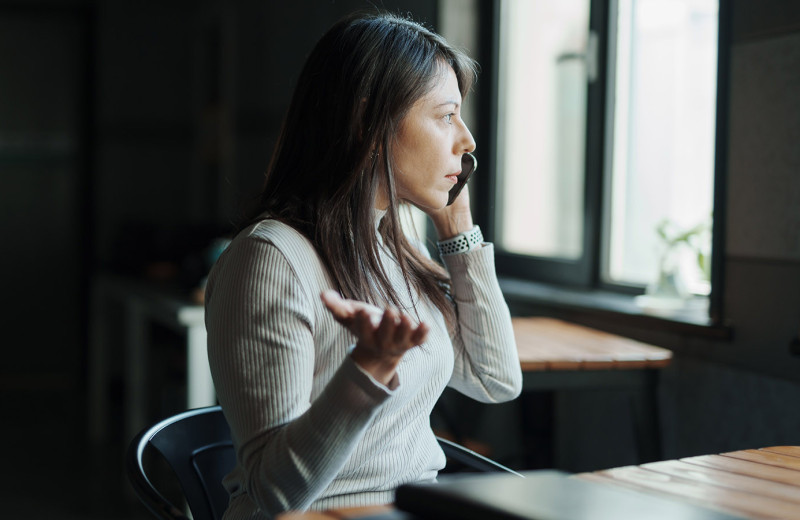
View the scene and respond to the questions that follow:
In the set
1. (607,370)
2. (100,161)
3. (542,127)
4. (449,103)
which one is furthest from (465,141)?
(100,161)

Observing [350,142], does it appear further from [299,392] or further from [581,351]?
[581,351]

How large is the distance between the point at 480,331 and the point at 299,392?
51 cm

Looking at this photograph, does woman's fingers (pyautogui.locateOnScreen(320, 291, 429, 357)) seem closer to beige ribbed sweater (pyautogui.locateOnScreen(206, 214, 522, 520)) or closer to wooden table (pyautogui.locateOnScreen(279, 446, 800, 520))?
beige ribbed sweater (pyautogui.locateOnScreen(206, 214, 522, 520))

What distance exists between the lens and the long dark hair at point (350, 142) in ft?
4.26

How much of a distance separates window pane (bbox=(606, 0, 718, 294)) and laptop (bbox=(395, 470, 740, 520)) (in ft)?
5.64

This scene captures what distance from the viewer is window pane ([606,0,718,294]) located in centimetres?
253

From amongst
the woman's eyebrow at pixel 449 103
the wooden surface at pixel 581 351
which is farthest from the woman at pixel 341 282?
the wooden surface at pixel 581 351

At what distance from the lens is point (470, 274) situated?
1.57 metres

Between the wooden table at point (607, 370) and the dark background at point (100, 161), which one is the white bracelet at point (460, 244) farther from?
the dark background at point (100, 161)

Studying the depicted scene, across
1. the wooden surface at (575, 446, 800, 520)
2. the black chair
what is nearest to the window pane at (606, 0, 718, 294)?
the black chair

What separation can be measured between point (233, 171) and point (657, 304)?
132 inches

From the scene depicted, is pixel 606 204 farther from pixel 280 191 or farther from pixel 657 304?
pixel 280 191

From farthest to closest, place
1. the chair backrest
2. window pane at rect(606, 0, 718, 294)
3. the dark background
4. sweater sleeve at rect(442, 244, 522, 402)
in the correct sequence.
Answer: the dark background → window pane at rect(606, 0, 718, 294) → sweater sleeve at rect(442, 244, 522, 402) → the chair backrest

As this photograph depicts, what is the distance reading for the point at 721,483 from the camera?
1080 mm
